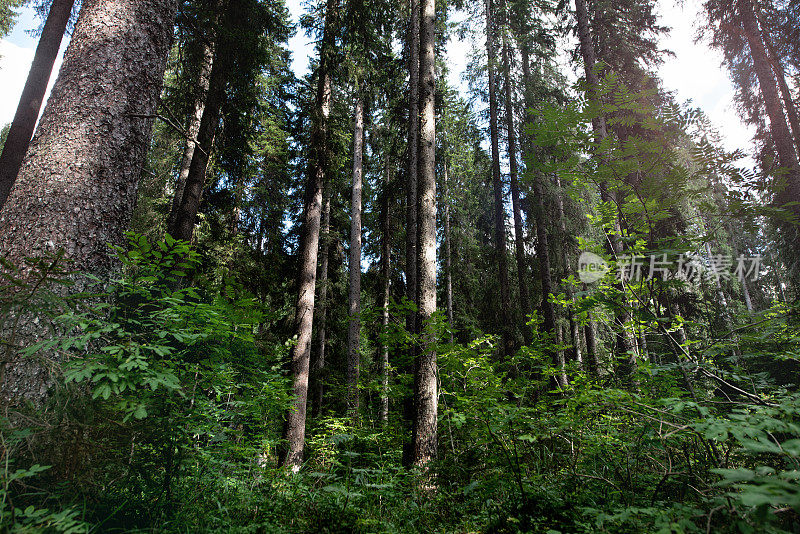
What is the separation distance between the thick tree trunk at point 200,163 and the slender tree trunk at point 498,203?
33.6 ft

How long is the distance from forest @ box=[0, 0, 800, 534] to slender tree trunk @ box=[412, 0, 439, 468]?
0.14ft

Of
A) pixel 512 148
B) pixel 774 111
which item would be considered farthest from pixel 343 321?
pixel 774 111

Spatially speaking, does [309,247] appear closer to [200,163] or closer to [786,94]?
[200,163]

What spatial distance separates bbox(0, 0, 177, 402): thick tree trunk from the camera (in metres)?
2.94

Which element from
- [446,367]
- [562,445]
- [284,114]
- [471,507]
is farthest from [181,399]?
[284,114]

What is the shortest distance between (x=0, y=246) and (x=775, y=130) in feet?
52.0

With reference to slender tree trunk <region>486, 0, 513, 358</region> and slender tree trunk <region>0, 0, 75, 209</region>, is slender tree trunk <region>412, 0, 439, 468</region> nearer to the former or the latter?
slender tree trunk <region>486, 0, 513, 358</region>

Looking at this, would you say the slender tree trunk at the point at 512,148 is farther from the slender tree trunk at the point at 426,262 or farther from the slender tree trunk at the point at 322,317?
the slender tree trunk at the point at 426,262

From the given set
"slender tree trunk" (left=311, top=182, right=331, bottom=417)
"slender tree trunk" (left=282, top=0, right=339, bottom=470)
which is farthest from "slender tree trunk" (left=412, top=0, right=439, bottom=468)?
"slender tree trunk" (left=311, top=182, right=331, bottom=417)

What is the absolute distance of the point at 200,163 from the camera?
687cm

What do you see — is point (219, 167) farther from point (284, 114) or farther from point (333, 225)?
point (333, 225)

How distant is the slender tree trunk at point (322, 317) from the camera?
13.0m

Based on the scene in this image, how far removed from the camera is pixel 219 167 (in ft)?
27.9

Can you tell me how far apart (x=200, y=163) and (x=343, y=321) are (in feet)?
13.9
